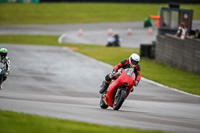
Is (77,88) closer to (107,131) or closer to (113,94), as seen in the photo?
(113,94)

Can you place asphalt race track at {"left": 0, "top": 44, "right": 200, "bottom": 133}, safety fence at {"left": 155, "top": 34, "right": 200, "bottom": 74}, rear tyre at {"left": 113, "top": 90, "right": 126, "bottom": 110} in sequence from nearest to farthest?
asphalt race track at {"left": 0, "top": 44, "right": 200, "bottom": 133} → rear tyre at {"left": 113, "top": 90, "right": 126, "bottom": 110} → safety fence at {"left": 155, "top": 34, "right": 200, "bottom": 74}

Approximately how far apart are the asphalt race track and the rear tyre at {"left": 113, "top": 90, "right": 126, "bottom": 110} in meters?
0.20

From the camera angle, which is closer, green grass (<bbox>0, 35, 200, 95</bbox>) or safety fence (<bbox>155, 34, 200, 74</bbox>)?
green grass (<bbox>0, 35, 200, 95</bbox>)

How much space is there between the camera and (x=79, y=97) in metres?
14.2

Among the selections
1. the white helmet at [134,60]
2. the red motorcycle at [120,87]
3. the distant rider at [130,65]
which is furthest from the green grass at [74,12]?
the white helmet at [134,60]

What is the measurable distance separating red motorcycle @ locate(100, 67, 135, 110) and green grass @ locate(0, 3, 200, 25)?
39167 millimetres

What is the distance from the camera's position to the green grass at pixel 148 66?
18642 millimetres

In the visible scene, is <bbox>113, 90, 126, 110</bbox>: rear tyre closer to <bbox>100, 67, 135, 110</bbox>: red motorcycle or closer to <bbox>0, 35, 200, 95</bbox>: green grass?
<bbox>100, 67, 135, 110</bbox>: red motorcycle

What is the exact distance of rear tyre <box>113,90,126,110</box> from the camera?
10.7m

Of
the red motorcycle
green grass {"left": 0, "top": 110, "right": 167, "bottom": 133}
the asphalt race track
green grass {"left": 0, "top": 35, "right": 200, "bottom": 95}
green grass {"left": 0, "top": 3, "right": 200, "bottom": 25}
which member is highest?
green grass {"left": 0, "top": 110, "right": 167, "bottom": 133}

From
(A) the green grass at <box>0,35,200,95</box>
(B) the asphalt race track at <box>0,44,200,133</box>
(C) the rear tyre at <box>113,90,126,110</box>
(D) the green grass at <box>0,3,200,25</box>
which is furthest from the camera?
(D) the green grass at <box>0,3,200,25</box>

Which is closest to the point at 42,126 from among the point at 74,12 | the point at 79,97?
the point at 79,97

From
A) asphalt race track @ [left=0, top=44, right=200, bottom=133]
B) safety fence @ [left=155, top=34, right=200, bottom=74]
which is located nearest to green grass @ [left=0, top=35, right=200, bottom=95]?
safety fence @ [left=155, top=34, right=200, bottom=74]

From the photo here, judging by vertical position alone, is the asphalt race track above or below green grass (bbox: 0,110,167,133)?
below
